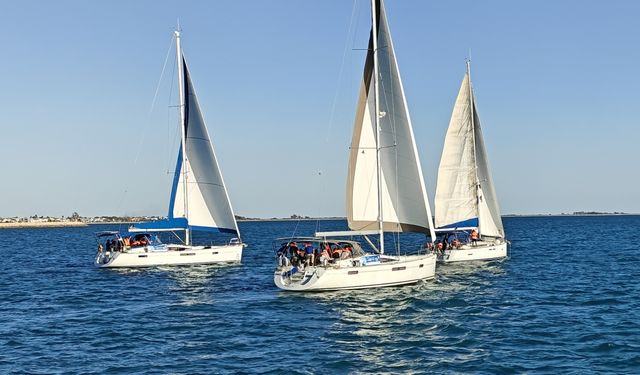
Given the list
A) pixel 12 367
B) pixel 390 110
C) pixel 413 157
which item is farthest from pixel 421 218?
pixel 12 367

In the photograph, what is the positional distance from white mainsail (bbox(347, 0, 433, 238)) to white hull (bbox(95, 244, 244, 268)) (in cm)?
1610

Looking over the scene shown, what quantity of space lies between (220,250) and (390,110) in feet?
64.7

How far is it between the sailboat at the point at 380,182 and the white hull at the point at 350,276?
70mm

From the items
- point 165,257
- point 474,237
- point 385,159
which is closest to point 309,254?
point 385,159

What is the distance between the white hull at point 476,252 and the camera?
151ft

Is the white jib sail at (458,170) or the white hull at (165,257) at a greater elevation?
the white jib sail at (458,170)

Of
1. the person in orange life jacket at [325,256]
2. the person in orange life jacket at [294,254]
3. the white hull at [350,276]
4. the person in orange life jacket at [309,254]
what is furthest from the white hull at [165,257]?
the person in orange life jacket at [325,256]

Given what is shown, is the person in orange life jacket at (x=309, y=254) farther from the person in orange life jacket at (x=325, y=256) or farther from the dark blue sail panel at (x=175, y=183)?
the dark blue sail panel at (x=175, y=183)

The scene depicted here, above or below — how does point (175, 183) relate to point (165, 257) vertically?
above

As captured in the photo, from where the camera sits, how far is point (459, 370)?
713 inches

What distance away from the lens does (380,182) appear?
1310 inches

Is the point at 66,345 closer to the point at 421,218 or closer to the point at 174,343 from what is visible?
the point at 174,343

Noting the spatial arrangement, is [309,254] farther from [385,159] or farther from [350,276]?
[385,159]

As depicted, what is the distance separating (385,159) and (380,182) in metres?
1.56
